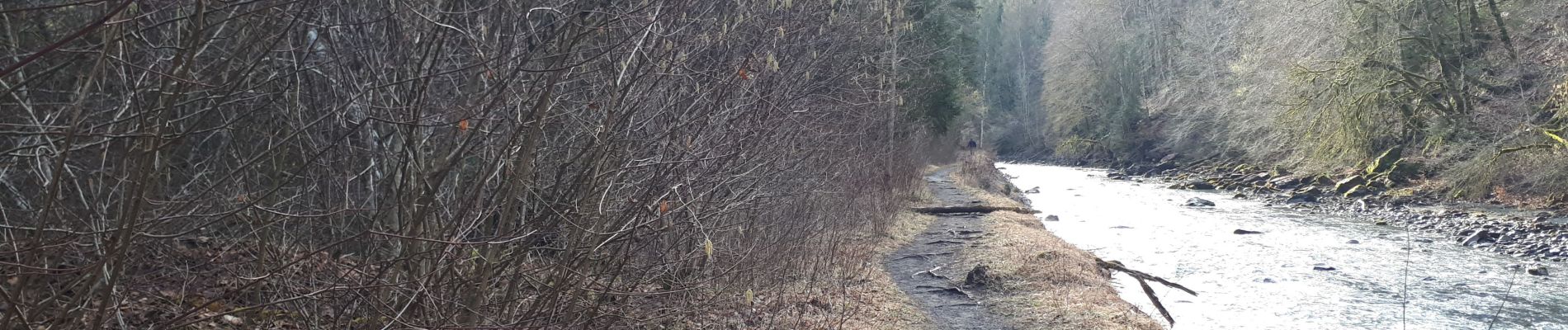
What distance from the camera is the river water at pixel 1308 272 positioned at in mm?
9977

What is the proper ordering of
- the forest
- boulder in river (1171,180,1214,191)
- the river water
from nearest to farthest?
1. the forest
2. the river water
3. boulder in river (1171,180,1214,191)

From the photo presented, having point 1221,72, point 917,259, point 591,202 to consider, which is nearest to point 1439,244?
point 917,259

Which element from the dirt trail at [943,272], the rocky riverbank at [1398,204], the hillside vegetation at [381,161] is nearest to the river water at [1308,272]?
the rocky riverbank at [1398,204]

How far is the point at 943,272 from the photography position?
36.7 ft

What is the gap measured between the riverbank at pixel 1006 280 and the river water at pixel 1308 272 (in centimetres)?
77

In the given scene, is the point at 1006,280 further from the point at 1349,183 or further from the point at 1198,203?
the point at 1349,183

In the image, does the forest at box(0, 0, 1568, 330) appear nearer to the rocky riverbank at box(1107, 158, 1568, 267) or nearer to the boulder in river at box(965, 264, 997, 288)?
the boulder in river at box(965, 264, 997, 288)

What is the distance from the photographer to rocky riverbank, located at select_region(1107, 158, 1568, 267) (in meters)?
14.9

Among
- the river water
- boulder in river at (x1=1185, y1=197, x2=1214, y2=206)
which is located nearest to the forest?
the river water

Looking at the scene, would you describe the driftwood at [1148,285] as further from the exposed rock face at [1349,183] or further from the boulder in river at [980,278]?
the exposed rock face at [1349,183]

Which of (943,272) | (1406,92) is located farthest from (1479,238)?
(943,272)

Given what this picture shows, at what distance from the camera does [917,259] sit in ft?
40.3

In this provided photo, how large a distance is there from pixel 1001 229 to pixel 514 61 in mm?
11444

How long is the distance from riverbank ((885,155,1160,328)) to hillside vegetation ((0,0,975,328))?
1745mm
